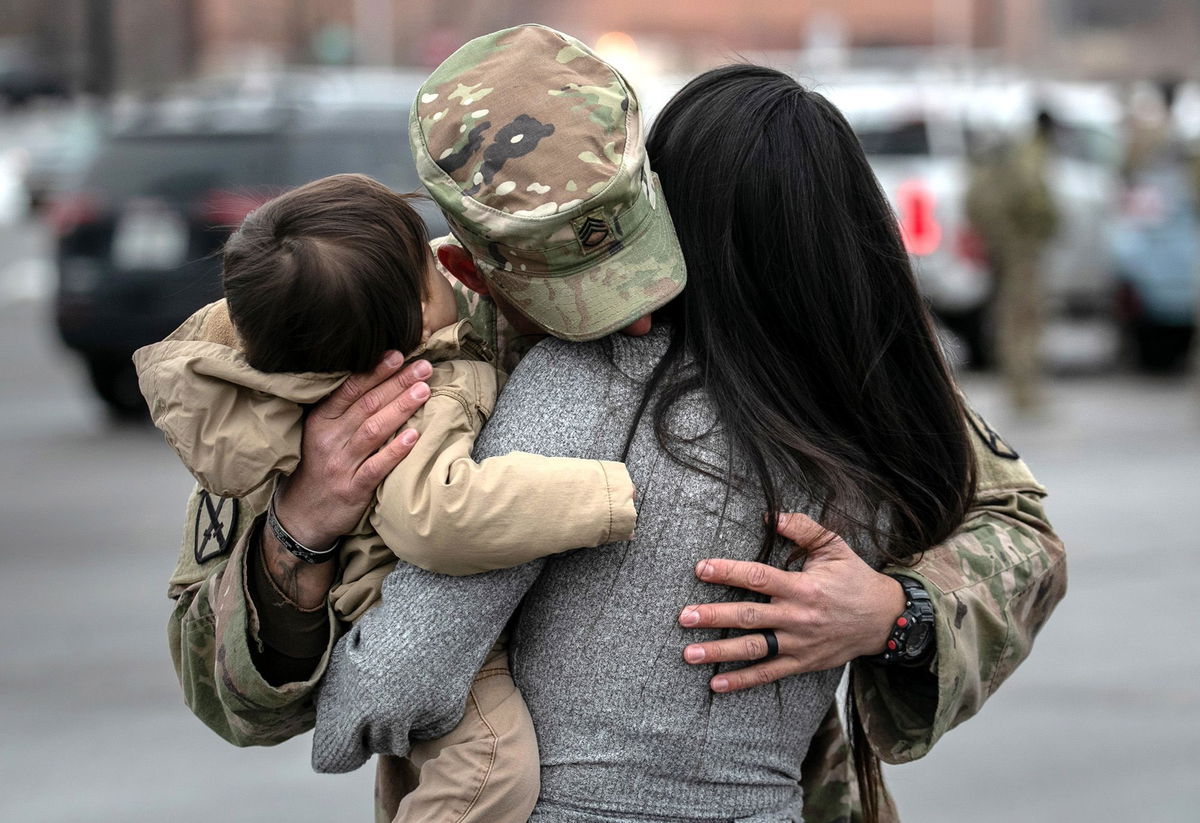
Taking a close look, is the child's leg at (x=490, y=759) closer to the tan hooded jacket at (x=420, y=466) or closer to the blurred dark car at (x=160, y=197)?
the tan hooded jacket at (x=420, y=466)

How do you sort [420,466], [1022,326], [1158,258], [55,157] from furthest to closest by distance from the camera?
[55,157], [1158,258], [1022,326], [420,466]

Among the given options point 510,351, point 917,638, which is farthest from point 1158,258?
point 510,351

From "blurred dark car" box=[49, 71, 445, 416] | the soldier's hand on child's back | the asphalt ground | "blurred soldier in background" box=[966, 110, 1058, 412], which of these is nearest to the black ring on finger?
the soldier's hand on child's back

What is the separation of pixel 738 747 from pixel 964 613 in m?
0.37

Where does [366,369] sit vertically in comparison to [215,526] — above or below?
above

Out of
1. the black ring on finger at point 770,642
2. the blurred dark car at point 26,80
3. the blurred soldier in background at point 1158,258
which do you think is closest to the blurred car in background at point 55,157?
the blurred dark car at point 26,80

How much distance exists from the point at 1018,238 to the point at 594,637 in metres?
9.13

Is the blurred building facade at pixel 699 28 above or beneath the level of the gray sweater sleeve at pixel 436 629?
beneath

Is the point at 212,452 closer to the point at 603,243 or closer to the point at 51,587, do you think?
the point at 603,243

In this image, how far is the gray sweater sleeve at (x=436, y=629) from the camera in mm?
1676

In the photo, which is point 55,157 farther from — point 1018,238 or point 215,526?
point 215,526

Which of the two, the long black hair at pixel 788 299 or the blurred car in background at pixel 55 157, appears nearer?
the long black hair at pixel 788 299

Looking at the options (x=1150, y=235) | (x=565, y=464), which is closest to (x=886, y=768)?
(x=565, y=464)

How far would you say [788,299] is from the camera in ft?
5.88
